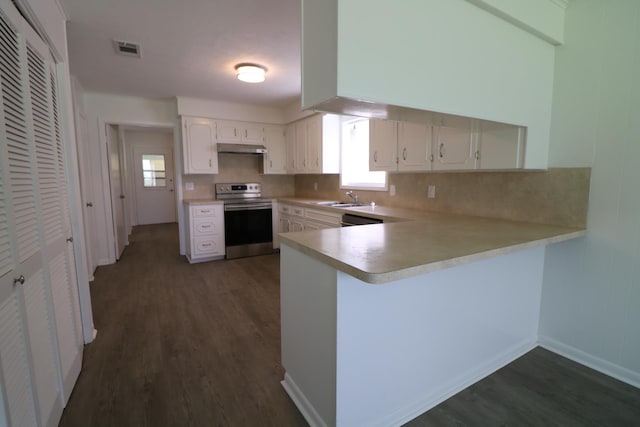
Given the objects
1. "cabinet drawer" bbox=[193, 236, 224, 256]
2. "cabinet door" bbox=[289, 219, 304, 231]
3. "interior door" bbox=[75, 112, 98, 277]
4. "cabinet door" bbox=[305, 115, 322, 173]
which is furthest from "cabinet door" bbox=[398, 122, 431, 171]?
"interior door" bbox=[75, 112, 98, 277]

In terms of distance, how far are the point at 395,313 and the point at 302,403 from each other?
28.8 inches

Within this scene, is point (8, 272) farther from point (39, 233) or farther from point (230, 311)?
point (230, 311)

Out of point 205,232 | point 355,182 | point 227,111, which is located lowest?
point 205,232

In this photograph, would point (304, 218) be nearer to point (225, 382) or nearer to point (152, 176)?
point (225, 382)

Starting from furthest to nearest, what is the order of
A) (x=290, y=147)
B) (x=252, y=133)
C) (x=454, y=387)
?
(x=290, y=147) < (x=252, y=133) < (x=454, y=387)

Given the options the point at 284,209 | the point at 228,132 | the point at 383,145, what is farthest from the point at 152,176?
the point at 383,145

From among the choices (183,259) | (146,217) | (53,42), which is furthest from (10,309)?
(146,217)

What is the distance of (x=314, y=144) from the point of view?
4.38 meters

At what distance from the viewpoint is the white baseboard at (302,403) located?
1.48 metres

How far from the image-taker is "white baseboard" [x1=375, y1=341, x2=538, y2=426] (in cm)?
153

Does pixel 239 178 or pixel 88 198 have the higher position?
pixel 239 178

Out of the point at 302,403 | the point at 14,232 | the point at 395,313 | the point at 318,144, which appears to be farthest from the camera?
the point at 318,144

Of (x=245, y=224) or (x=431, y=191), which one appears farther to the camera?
(x=245, y=224)

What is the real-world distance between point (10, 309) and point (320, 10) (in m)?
1.68
